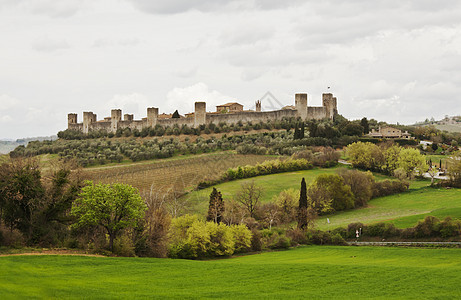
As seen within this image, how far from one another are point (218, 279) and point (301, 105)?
69.8 metres

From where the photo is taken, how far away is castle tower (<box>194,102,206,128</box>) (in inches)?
3413

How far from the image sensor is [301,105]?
291 feet

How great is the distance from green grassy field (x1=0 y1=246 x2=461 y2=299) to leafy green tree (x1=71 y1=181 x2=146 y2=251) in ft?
9.35

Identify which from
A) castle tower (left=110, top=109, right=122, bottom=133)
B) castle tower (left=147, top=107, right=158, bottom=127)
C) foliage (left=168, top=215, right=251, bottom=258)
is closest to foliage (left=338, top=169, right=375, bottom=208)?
foliage (left=168, top=215, right=251, bottom=258)

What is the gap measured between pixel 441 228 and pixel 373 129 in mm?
60676

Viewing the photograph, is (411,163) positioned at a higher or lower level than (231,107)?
lower

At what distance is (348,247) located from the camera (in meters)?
34.4

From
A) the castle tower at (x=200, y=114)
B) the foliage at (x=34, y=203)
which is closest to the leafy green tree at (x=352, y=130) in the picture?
the castle tower at (x=200, y=114)

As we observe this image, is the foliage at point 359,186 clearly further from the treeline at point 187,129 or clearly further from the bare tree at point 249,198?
the treeline at point 187,129

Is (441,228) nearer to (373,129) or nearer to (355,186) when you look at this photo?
(355,186)

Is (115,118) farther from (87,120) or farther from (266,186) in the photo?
(266,186)

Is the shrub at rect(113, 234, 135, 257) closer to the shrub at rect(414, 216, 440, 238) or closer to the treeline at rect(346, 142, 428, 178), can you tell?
the shrub at rect(414, 216, 440, 238)

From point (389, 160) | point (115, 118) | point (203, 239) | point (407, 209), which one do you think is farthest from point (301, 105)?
point (203, 239)

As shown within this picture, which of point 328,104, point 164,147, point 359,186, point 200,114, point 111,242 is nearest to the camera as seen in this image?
point 111,242
